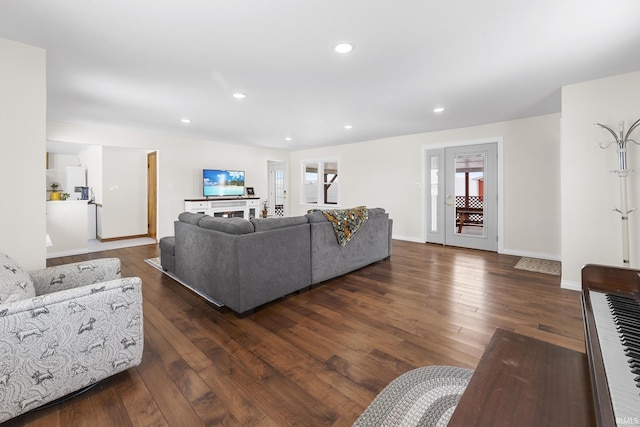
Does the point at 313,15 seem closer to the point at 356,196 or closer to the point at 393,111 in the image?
the point at 393,111

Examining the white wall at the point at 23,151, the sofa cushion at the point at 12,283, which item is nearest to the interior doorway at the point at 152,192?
the white wall at the point at 23,151

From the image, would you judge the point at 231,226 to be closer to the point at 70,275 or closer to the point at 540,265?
the point at 70,275

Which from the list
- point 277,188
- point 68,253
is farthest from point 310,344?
point 277,188

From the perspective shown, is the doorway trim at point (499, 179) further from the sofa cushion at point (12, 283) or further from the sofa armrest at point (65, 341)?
the sofa cushion at point (12, 283)

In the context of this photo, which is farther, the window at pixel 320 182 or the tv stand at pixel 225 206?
the window at pixel 320 182

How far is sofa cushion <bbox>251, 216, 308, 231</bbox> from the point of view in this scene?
8.94ft

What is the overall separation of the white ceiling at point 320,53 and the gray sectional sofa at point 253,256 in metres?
1.49

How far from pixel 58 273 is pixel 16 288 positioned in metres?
0.57

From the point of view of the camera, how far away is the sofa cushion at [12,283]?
1418 millimetres

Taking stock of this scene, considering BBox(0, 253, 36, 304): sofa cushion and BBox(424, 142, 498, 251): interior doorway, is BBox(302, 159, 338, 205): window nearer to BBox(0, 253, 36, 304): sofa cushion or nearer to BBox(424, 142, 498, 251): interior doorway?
BBox(424, 142, 498, 251): interior doorway

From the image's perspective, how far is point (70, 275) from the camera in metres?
2.05

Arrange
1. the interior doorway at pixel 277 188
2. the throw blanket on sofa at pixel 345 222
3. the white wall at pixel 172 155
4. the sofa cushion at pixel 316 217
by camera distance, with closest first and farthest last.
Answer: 1. the sofa cushion at pixel 316 217
2. the throw blanket on sofa at pixel 345 222
3. the white wall at pixel 172 155
4. the interior doorway at pixel 277 188

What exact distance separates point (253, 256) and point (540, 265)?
418 centimetres

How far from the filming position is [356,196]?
7.12 metres
